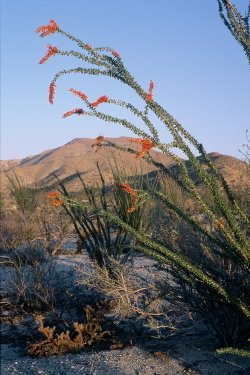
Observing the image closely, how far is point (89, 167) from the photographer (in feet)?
184

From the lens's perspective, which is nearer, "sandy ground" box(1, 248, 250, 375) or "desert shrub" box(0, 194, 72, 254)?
"sandy ground" box(1, 248, 250, 375)

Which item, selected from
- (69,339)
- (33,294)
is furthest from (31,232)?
(69,339)

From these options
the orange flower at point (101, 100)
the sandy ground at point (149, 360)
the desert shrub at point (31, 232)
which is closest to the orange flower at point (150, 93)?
the orange flower at point (101, 100)

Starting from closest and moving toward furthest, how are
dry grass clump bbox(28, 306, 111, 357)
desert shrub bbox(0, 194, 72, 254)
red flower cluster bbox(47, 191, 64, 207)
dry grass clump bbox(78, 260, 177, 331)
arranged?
red flower cluster bbox(47, 191, 64, 207), dry grass clump bbox(28, 306, 111, 357), dry grass clump bbox(78, 260, 177, 331), desert shrub bbox(0, 194, 72, 254)

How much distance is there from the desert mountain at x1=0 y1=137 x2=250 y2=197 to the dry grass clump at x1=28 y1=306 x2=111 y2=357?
1543 millimetres

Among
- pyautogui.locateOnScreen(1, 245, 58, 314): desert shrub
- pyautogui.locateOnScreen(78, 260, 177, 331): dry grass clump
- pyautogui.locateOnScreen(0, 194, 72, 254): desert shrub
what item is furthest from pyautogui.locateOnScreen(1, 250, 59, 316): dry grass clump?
pyautogui.locateOnScreen(0, 194, 72, 254): desert shrub

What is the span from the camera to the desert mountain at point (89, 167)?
46.0 ft

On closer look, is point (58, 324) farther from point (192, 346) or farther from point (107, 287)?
point (192, 346)

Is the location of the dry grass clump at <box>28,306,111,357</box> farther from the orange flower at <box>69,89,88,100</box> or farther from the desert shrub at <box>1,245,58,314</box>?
the orange flower at <box>69,89,88,100</box>

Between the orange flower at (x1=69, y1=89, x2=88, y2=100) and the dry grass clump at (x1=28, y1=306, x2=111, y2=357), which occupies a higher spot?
the orange flower at (x1=69, y1=89, x2=88, y2=100)

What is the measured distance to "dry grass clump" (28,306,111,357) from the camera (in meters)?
4.45

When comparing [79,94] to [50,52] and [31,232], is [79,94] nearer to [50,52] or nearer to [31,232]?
[50,52]

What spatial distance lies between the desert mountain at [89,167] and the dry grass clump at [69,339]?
1.54 meters

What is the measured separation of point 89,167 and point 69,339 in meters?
51.7
